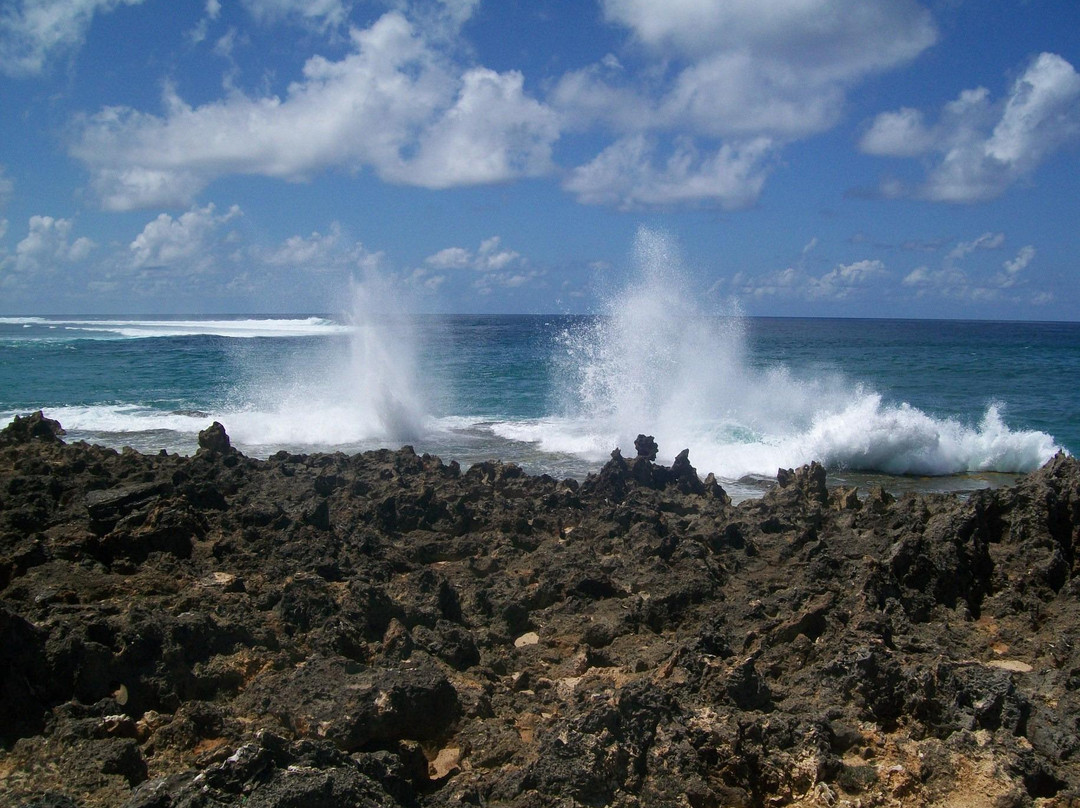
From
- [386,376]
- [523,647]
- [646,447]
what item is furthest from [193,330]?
[523,647]

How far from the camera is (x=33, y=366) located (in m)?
41.4

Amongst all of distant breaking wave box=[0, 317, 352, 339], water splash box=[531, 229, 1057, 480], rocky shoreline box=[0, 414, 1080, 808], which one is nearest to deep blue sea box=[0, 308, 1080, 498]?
water splash box=[531, 229, 1057, 480]

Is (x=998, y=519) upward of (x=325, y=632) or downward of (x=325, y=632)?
upward

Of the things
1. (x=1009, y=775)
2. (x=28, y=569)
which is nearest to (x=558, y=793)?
(x=1009, y=775)

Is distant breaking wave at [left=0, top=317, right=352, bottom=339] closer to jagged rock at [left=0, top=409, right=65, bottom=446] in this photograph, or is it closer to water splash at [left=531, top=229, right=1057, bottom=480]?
water splash at [left=531, top=229, right=1057, bottom=480]

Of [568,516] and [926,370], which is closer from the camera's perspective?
[568,516]

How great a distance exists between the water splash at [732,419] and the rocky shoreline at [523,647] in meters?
8.87

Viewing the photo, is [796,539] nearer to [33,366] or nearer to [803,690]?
[803,690]

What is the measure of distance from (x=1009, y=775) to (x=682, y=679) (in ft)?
5.63

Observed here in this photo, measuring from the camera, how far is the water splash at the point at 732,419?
18781mm

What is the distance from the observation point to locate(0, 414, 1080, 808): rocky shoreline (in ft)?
13.3

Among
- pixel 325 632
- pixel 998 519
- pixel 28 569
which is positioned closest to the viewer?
pixel 325 632

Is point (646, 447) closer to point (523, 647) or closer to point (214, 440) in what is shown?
point (214, 440)

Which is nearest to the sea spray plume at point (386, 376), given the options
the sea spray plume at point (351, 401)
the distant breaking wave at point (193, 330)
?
the sea spray plume at point (351, 401)
